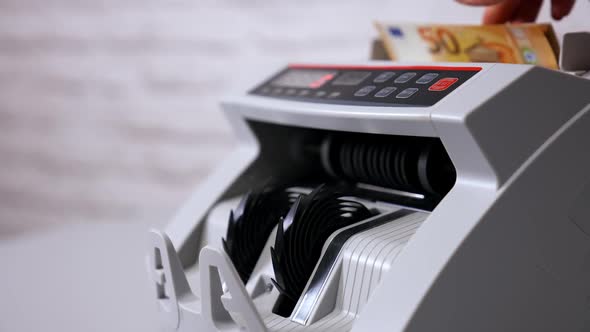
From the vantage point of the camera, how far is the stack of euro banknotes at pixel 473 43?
2.21 feet

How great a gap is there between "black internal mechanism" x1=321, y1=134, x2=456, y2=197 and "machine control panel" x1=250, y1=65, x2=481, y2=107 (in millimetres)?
72

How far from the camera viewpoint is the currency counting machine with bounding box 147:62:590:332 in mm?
495

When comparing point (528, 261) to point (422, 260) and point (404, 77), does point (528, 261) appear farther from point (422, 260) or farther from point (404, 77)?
point (404, 77)

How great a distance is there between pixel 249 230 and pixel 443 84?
256mm

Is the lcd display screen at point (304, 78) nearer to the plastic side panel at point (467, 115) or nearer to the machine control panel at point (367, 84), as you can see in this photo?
the machine control panel at point (367, 84)

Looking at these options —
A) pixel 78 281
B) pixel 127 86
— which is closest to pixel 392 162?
pixel 78 281

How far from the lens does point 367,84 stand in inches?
25.5

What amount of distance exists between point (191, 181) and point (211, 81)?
0.29m

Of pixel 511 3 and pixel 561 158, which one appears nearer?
pixel 561 158

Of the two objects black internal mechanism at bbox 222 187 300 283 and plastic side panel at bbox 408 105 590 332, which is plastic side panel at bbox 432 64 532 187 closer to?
plastic side panel at bbox 408 105 590 332

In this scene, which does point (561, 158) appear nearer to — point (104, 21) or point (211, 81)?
point (211, 81)

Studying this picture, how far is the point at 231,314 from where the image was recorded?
1.78 feet

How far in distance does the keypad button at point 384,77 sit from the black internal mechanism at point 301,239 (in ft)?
0.38

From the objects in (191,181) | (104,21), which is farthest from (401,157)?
(104,21)
